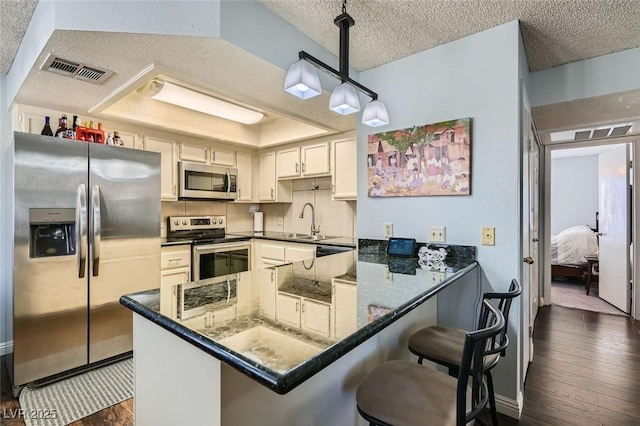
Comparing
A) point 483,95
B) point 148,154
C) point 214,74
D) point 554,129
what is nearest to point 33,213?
point 148,154

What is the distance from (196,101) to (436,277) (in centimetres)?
269

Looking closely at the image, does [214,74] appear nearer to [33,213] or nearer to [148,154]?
[148,154]

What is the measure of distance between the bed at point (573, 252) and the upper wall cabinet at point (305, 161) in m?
4.31

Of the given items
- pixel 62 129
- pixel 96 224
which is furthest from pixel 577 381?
pixel 62 129

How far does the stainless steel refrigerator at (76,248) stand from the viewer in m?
2.14

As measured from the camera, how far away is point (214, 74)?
6.64 ft

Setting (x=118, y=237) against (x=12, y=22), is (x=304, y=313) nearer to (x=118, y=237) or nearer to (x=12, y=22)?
(x=118, y=237)

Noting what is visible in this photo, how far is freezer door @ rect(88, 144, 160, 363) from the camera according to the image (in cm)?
241

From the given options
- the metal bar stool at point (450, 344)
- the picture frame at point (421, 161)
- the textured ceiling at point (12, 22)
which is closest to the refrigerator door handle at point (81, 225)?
the textured ceiling at point (12, 22)

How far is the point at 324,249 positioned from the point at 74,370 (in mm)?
2183

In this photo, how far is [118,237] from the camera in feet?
8.30

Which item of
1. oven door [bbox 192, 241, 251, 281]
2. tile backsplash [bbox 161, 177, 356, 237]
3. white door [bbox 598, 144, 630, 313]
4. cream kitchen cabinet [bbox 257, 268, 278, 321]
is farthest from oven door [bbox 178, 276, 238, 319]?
white door [bbox 598, 144, 630, 313]

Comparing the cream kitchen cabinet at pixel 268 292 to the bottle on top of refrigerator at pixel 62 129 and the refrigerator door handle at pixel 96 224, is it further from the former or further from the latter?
the bottle on top of refrigerator at pixel 62 129

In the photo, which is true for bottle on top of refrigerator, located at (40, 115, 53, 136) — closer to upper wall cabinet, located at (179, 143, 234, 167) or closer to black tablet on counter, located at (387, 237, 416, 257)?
upper wall cabinet, located at (179, 143, 234, 167)
